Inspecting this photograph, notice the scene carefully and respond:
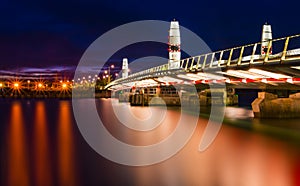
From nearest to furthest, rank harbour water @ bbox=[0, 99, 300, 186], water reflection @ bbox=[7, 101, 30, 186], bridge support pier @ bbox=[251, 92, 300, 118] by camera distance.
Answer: harbour water @ bbox=[0, 99, 300, 186] < water reflection @ bbox=[7, 101, 30, 186] < bridge support pier @ bbox=[251, 92, 300, 118]

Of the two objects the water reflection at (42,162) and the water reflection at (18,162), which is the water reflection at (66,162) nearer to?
the water reflection at (42,162)

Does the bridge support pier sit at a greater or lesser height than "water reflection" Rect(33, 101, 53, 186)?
greater

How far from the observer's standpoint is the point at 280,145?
763 inches

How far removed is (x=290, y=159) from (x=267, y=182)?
15.5ft

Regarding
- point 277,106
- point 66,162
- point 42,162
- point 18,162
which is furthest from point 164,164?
point 277,106

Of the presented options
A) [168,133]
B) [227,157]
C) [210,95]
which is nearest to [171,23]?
[210,95]

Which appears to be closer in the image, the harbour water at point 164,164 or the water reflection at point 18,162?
the harbour water at point 164,164

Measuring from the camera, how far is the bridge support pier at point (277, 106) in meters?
30.2

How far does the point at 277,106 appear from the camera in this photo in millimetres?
30750

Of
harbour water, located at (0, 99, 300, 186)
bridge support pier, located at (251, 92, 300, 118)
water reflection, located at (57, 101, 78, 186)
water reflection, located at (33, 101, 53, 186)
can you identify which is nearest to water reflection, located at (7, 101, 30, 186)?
harbour water, located at (0, 99, 300, 186)

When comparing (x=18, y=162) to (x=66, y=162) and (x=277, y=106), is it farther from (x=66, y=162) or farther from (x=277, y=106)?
(x=277, y=106)

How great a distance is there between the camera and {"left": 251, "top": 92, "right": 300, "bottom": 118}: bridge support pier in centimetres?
3017

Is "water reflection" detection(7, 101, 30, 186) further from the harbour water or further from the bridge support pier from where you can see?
the bridge support pier

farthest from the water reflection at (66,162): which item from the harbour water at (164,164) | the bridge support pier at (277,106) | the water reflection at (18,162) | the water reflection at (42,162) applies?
the bridge support pier at (277,106)
